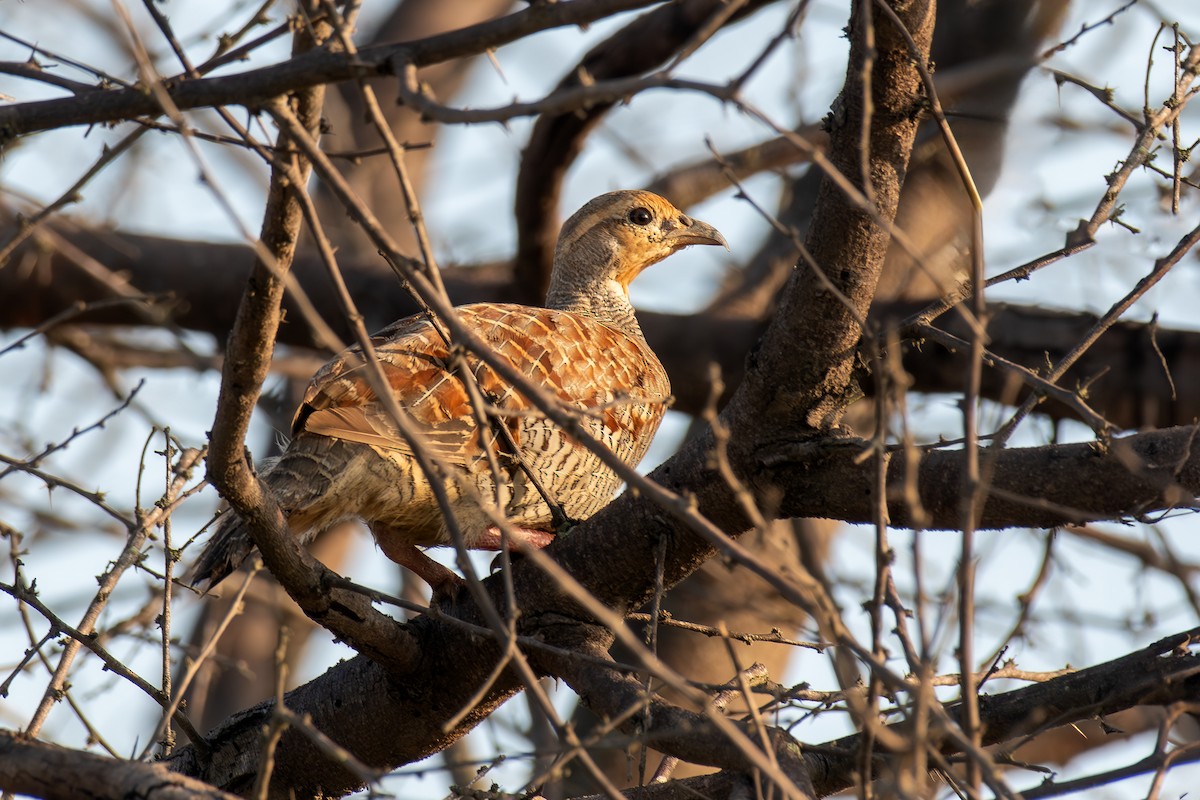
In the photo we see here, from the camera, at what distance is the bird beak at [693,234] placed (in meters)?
6.30

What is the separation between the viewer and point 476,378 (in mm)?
4363

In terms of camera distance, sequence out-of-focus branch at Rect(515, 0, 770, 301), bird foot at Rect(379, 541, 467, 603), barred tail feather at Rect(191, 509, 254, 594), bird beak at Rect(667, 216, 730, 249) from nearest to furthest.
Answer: barred tail feather at Rect(191, 509, 254, 594) < bird foot at Rect(379, 541, 467, 603) < bird beak at Rect(667, 216, 730, 249) < out-of-focus branch at Rect(515, 0, 770, 301)

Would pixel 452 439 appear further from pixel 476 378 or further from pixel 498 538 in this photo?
pixel 498 538

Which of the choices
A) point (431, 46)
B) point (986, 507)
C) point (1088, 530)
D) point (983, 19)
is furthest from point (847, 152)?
point (983, 19)

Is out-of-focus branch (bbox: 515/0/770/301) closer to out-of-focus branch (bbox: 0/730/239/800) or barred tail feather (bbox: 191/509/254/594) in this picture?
barred tail feather (bbox: 191/509/254/594)

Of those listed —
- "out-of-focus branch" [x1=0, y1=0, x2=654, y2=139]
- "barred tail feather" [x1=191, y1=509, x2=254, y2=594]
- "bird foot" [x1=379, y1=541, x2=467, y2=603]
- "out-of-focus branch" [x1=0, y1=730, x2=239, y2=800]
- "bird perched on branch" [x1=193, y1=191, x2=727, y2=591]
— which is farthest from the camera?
"bird foot" [x1=379, y1=541, x2=467, y2=603]

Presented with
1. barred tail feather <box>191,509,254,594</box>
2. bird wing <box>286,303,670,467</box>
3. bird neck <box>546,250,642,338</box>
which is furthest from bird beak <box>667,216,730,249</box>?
barred tail feather <box>191,509,254,594</box>

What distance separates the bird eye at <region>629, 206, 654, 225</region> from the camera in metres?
6.37

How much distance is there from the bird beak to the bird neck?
0.35 metres

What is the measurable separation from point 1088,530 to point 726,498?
4.42m

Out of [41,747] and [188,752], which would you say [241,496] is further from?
[188,752]

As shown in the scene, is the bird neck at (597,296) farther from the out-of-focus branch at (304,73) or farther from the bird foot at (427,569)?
the out-of-focus branch at (304,73)

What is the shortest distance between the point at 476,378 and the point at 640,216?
7.45 ft

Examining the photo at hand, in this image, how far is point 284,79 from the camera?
2.43 metres
